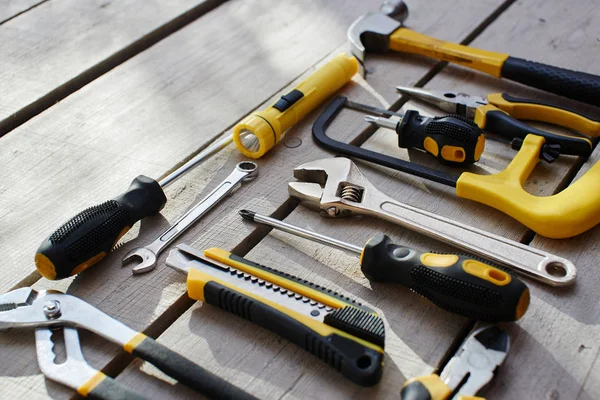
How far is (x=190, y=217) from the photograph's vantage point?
1.21m

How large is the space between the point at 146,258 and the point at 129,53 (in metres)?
0.76

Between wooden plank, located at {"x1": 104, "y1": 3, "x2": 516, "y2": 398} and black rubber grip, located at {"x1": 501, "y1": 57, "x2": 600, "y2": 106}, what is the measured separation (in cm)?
56

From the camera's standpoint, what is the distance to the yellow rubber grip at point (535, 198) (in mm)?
1106

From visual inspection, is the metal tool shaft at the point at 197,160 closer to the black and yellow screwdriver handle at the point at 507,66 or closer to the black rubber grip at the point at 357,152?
the black rubber grip at the point at 357,152

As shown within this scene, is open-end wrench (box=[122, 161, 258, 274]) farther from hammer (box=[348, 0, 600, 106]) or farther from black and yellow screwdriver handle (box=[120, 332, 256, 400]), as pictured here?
hammer (box=[348, 0, 600, 106])

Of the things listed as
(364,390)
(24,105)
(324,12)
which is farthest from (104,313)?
(324,12)

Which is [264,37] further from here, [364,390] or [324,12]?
[364,390]

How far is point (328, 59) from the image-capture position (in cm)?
164

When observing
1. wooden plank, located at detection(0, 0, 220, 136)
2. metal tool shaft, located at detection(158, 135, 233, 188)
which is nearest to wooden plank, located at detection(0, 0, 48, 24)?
wooden plank, located at detection(0, 0, 220, 136)

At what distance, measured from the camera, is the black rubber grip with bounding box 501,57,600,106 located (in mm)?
1404

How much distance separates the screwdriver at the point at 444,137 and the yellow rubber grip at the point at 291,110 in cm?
22

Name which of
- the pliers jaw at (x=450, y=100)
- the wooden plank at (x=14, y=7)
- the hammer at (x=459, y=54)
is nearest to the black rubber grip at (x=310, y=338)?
the pliers jaw at (x=450, y=100)

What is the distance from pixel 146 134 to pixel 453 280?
0.77m

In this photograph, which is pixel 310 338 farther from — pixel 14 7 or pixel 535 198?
pixel 14 7
